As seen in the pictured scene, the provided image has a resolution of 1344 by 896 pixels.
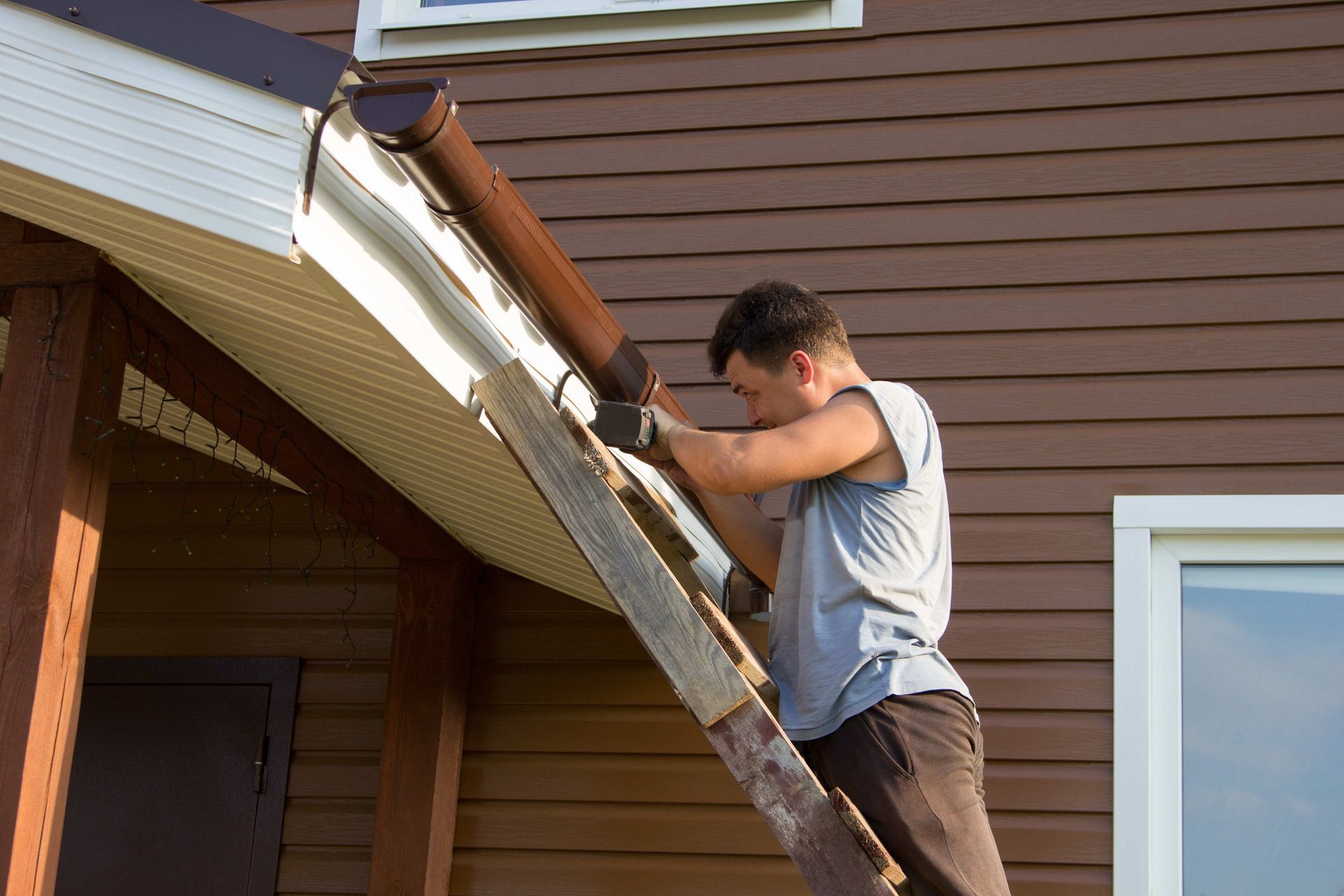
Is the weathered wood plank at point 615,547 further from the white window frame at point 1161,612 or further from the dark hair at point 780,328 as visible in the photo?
the white window frame at point 1161,612

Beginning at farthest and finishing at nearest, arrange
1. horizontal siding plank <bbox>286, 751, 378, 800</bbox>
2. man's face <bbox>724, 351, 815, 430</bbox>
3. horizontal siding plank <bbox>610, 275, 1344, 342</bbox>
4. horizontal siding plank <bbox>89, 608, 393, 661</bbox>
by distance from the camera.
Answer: horizontal siding plank <bbox>89, 608, 393, 661</bbox>
horizontal siding plank <bbox>286, 751, 378, 800</bbox>
horizontal siding plank <bbox>610, 275, 1344, 342</bbox>
man's face <bbox>724, 351, 815, 430</bbox>

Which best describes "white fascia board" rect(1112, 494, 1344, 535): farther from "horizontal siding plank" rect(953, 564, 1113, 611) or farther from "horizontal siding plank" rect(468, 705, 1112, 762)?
"horizontal siding plank" rect(468, 705, 1112, 762)

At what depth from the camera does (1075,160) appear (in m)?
3.80

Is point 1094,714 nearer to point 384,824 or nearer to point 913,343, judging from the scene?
point 913,343

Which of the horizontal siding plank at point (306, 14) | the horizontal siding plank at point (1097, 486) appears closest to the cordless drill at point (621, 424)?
the horizontal siding plank at point (1097, 486)

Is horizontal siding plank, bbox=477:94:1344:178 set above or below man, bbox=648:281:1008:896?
above

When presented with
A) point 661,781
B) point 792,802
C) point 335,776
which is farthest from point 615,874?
point 792,802

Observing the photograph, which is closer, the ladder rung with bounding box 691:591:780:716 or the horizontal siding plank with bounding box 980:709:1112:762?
the ladder rung with bounding box 691:591:780:716

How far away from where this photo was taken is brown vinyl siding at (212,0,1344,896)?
3492 millimetres

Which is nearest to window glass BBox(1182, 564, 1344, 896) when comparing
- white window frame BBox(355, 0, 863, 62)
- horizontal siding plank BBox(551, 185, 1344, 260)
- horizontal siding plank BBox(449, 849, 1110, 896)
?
horizontal siding plank BBox(449, 849, 1110, 896)

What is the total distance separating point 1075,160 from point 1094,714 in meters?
1.57

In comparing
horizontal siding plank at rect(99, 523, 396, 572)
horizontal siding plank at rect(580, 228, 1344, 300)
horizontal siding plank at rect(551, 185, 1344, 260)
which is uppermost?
horizontal siding plank at rect(551, 185, 1344, 260)

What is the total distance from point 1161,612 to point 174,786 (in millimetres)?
2846

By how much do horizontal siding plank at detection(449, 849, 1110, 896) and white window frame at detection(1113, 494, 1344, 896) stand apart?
14 centimetres
